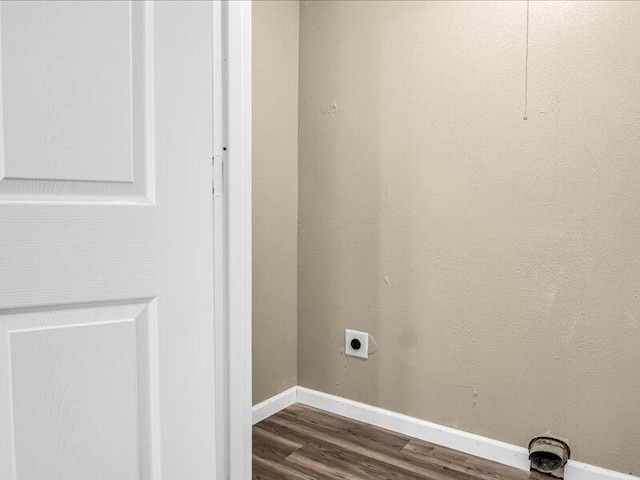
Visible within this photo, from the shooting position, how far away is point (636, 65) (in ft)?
5.07

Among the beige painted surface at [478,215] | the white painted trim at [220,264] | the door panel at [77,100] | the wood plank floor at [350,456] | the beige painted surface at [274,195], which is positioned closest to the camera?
the door panel at [77,100]

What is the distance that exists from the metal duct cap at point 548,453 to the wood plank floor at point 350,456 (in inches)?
1.6

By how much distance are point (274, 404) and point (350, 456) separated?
491 mm

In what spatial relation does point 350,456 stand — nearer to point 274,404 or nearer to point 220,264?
point 274,404

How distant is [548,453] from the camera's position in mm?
1683

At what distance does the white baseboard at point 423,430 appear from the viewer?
167 cm

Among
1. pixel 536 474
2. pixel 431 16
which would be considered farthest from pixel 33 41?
pixel 536 474

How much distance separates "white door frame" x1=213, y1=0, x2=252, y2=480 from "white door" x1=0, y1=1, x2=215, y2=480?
0.05m

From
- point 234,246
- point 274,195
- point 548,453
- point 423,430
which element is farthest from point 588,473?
point 274,195

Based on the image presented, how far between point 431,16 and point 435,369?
1384 millimetres

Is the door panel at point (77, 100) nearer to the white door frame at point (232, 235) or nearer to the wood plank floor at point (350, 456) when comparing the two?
the white door frame at point (232, 235)

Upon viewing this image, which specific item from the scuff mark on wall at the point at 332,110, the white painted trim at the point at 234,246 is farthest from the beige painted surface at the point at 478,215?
the white painted trim at the point at 234,246

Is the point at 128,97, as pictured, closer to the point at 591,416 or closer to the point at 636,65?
the point at 636,65

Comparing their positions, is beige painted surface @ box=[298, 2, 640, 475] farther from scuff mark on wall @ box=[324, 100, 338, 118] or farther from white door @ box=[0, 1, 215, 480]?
white door @ box=[0, 1, 215, 480]
